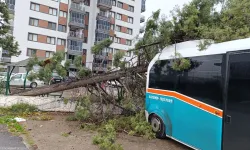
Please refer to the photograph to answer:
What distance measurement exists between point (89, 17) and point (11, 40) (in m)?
34.0

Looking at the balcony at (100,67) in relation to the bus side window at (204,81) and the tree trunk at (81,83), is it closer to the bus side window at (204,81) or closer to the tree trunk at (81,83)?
the tree trunk at (81,83)


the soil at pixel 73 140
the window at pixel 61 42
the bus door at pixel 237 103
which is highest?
the window at pixel 61 42

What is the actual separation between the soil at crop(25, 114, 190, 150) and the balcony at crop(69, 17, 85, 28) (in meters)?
40.5

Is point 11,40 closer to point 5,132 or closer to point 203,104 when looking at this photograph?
point 5,132

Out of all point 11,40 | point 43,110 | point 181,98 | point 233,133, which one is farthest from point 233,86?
point 11,40

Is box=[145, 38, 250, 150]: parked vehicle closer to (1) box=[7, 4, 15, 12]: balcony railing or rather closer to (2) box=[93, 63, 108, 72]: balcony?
(2) box=[93, 63, 108, 72]: balcony

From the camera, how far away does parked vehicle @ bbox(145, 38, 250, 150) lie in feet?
15.1

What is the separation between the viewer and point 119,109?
9883 millimetres

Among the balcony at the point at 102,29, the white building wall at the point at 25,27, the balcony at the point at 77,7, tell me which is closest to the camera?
the white building wall at the point at 25,27

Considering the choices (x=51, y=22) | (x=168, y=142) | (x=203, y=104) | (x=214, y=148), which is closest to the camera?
(x=214, y=148)

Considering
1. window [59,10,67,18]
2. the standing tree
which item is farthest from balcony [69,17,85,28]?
the standing tree

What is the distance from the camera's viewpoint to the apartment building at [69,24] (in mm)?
41656

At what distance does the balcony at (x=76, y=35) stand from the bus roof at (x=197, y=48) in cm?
4130

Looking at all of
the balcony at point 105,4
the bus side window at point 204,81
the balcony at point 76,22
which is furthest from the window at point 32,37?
the bus side window at point 204,81
